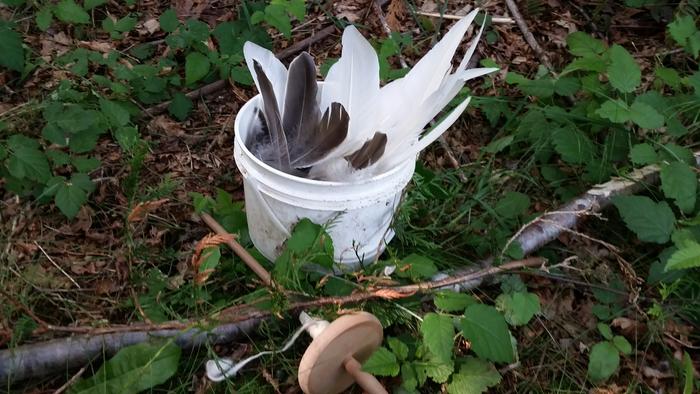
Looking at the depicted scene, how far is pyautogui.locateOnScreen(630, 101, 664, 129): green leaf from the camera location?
7.16ft

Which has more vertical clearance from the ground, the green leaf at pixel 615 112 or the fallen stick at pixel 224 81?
the green leaf at pixel 615 112

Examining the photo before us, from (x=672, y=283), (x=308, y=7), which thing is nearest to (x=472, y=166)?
(x=672, y=283)

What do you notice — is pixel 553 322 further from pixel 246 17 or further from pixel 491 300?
pixel 246 17

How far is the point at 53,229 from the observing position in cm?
210

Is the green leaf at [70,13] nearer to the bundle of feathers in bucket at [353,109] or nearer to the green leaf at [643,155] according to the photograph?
the bundle of feathers in bucket at [353,109]

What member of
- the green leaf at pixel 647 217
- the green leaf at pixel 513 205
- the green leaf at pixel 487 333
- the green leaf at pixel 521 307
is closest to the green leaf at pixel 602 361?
the green leaf at pixel 521 307

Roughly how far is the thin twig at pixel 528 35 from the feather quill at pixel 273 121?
1.68m

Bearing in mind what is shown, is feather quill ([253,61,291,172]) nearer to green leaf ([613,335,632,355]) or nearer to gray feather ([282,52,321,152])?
gray feather ([282,52,321,152])

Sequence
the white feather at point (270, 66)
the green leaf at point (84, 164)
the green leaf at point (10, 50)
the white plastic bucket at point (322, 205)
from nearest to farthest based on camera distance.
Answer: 1. the white plastic bucket at point (322, 205)
2. the white feather at point (270, 66)
3. the green leaf at point (84, 164)
4. the green leaf at point (10, 50)

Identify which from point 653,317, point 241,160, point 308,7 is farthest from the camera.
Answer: point 308,7

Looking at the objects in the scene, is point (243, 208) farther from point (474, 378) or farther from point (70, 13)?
point (70, 13)

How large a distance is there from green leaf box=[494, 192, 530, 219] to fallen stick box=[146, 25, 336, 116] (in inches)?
52.6

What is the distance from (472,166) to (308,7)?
1390mm

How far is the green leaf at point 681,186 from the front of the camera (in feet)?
6.79
